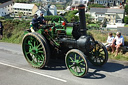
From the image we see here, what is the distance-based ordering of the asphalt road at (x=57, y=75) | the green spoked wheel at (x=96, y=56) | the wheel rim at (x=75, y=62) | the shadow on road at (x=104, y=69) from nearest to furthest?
the asphalt road at (x=57, y=75) < the wheel rim at (x=75, y=62) < the shadow on road at (x=104, y=69) < the green spoked wheel at (x=96, y=56)

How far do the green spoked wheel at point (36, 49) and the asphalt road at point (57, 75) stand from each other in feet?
0.91

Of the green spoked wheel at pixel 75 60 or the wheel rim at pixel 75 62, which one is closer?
the green spoked wheel at pixel 75 60

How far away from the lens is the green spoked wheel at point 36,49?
598 centimetres

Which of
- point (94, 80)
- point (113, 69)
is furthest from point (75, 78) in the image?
point (113, 69)

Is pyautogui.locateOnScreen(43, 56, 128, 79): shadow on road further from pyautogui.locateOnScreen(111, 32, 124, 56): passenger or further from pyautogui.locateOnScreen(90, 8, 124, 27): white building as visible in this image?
pyautogui.locateOnScreen(90, 8, 124, 27): white building

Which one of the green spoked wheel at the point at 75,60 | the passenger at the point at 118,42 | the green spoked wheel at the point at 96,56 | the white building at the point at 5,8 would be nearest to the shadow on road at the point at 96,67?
the green spoked wheel at the point at 96,56

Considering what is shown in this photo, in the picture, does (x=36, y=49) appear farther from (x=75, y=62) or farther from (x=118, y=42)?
(x=118, y=42)

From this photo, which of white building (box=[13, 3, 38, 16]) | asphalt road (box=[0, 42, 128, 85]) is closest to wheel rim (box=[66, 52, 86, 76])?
asphalt road (box=[0, 42, 128, 85])

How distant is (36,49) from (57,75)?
1281mm

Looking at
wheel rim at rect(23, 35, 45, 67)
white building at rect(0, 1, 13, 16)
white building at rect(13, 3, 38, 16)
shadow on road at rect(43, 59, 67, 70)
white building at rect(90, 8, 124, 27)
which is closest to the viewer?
wheel rim at rect(23, 35, 45, 67)

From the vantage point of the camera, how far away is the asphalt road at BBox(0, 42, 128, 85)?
5.37 metres

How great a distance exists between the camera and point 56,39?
6387 millimetres

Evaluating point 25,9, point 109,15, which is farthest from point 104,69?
point 25,9

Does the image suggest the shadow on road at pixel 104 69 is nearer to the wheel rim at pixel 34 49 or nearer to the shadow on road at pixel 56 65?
the shadow on road at pixel 56 65
